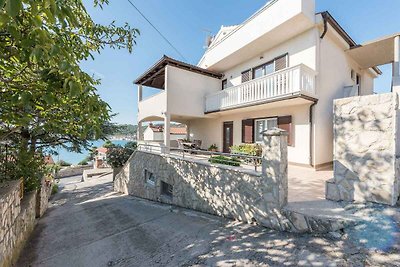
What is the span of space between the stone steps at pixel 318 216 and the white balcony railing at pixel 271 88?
512 cm

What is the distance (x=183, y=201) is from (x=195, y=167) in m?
1.53

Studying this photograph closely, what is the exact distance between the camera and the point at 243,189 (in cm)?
502

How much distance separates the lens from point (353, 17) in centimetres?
947

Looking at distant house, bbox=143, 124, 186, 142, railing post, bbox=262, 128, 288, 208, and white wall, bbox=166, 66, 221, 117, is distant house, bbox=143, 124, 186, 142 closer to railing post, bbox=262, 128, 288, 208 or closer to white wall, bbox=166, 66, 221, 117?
white wall, bbox=166, 66, 221, 117

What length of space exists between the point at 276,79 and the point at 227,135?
5.42 meters

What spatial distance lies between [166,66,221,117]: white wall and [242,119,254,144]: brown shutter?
297 centimetres

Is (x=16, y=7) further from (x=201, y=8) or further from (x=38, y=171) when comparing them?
(x=201, y=8)

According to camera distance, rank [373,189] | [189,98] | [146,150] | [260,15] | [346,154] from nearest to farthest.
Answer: [373,189] < [346,154] < [260,15] < [146,150] < [189,98]

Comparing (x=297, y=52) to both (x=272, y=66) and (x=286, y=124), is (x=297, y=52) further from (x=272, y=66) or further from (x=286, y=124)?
(x=286, y=124)

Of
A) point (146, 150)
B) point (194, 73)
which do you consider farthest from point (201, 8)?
point (146, 150)

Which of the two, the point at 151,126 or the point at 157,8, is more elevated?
the point at 157,8

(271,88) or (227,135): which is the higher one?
(271,88)

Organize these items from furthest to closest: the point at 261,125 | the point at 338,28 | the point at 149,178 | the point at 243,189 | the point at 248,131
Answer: the point at 248,131 < the point at 261,125 < the point at 149,178 < the point at 338,28 < the point at 243,189

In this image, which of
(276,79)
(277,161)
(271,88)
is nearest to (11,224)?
(277,161)
